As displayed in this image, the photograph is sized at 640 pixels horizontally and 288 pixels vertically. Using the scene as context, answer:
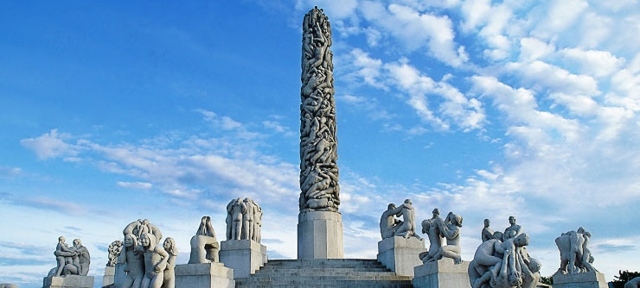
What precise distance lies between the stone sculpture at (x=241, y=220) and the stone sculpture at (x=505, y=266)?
9595mm

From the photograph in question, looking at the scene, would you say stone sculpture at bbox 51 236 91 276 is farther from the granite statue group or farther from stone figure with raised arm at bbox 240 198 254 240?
the granite statue group

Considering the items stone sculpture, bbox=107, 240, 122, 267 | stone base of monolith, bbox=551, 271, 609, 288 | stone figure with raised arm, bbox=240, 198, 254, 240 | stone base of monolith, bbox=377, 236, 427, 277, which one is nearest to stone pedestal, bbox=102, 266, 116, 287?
stone sculpture, bbox=107, 240, 122, 267

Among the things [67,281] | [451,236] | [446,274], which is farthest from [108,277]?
[446,274]

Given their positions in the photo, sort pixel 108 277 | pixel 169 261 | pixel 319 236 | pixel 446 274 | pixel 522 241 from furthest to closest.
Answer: pixel 108 277
pixel 319 236
pixel 446 274
pixel 169 261
pixel 522 241

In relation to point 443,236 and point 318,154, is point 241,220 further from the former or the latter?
point 443,236

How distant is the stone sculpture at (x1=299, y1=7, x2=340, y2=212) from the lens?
21422 mm

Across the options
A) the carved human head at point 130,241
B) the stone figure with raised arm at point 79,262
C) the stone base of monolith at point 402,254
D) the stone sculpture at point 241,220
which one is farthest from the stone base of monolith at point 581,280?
the stone figure with raised arm at point 79,262

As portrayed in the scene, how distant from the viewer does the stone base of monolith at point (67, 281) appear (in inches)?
711

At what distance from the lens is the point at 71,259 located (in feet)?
61.7

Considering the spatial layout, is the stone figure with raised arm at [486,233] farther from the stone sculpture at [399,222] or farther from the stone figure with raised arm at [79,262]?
the stone figure with raised arm at [79,262]

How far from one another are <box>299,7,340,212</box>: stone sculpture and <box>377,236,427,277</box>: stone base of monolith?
12.9 ft

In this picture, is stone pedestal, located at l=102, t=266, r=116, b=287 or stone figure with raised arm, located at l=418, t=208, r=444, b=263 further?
stone pedestal, located at l=102, t=266, r=116, b=287

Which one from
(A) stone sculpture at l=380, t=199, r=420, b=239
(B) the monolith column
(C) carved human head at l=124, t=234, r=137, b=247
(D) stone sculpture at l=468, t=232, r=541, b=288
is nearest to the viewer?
(D) stone sculpture at l=468, t=232, r=541, b=288

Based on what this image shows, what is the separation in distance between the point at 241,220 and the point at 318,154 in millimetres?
4668
